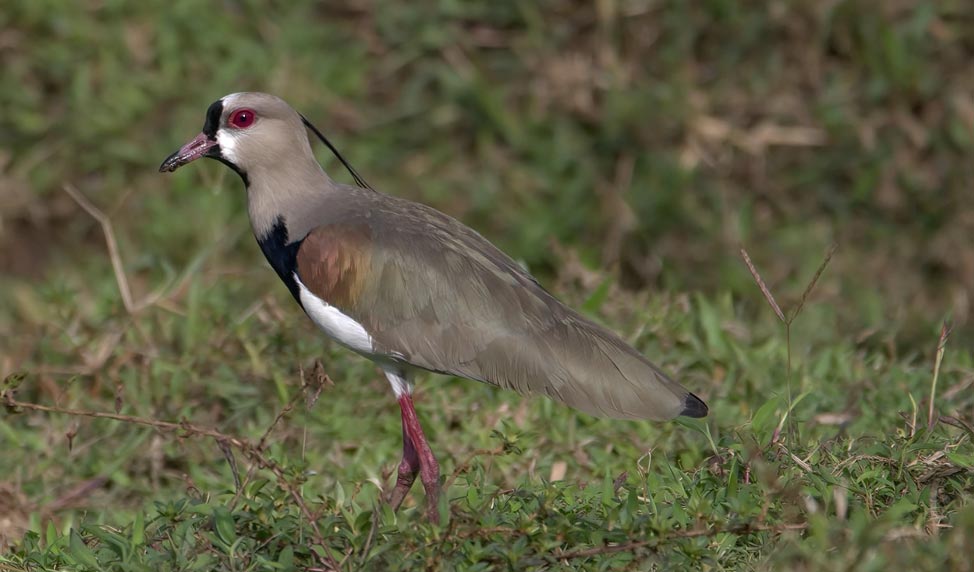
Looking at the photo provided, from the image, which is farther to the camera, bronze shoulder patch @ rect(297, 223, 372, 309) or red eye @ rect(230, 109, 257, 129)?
red eye @ rect(230, 109, 257, 129)

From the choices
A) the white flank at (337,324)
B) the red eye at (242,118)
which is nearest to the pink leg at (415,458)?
the white flank at (337,324)

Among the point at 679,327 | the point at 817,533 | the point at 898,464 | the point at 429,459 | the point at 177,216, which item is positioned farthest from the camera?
the point at 177,216

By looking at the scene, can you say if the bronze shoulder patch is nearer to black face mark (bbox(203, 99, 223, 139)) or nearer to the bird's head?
the bird's head

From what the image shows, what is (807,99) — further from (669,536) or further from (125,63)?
(669,536)

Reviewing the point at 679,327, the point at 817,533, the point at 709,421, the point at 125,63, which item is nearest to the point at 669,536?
the point at 817,533

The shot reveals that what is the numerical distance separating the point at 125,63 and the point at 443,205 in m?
1.72

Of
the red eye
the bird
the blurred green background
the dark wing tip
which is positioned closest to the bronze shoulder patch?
the bird

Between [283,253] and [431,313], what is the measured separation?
1.64 feet

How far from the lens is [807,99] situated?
7305mm

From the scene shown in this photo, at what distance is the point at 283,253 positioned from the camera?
14.2ft

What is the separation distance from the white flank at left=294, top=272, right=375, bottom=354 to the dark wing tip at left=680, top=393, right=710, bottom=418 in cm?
89

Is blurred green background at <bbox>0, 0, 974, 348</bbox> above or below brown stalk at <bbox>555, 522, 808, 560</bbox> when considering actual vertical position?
below

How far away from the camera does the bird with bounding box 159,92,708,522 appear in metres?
4.09

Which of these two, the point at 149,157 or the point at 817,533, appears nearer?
the point at 817,533
